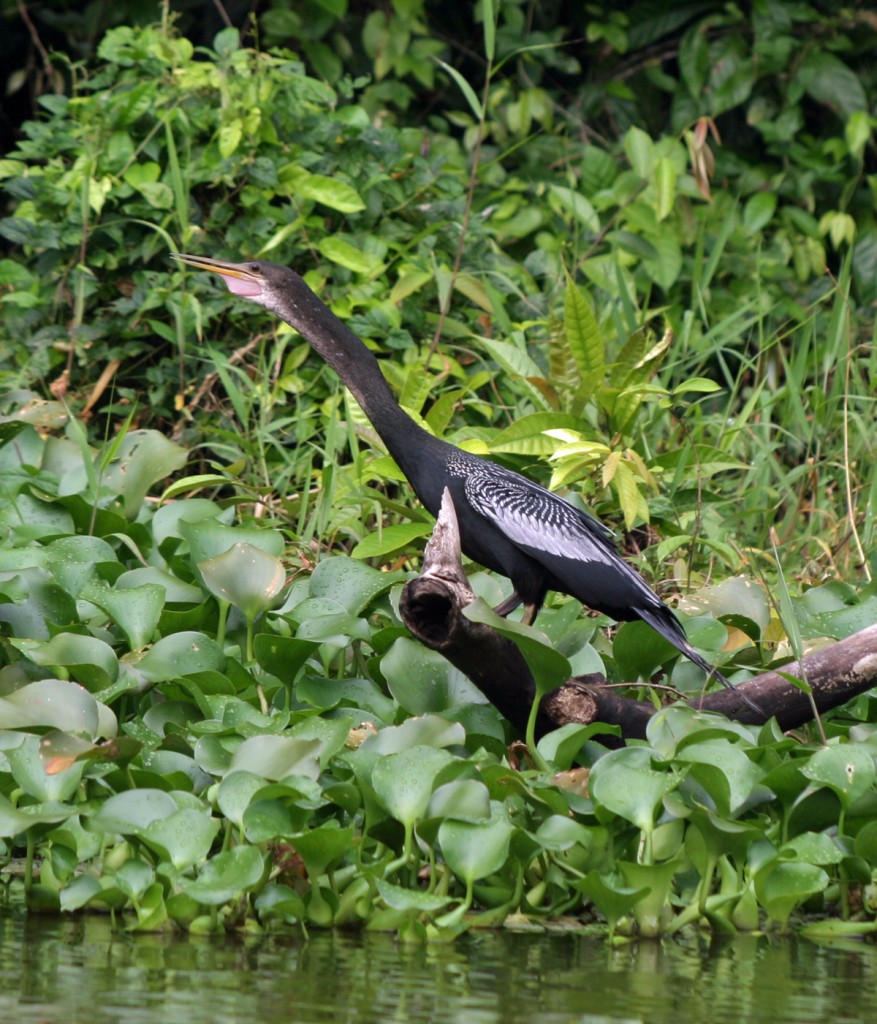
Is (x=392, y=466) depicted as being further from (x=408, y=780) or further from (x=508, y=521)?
(x=408, y=780)

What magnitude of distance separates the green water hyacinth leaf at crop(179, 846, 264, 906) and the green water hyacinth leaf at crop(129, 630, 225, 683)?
0.68 m

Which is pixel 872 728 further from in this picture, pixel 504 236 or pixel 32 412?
pixel 504 236

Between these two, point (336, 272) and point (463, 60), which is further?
point (463, 60)

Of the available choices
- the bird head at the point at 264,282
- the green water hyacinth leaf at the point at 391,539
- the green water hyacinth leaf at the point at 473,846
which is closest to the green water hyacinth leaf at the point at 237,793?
the green water hyacinth leaf at the point at 473,846

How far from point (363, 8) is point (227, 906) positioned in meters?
5.40

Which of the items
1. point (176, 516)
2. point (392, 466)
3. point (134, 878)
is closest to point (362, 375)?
point (392, 466)

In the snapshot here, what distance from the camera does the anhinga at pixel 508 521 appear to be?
3.44 m

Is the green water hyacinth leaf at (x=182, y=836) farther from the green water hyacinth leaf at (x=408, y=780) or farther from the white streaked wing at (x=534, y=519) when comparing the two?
the white streaked wing at (x=534, y=519)

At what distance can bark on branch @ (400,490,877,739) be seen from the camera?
2754 millimetres

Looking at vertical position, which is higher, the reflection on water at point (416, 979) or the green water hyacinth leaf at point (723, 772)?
the green water hyacinth leaf at point (723, 772)

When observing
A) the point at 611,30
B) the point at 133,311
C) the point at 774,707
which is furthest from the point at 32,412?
the point at 611,30

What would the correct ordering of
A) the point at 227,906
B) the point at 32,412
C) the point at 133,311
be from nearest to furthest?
1. the point at 227,906
2. the point at 32,412
3. the point at 133,311

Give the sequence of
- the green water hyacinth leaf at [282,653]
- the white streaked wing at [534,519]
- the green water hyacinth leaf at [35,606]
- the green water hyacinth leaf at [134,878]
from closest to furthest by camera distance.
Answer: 1. the green water hyacinth leaf at [134,878]
2. the green water hyacinth leaf at [282,653]
3. the green water hyacinth leaf at [35,606]
4. the white streaked wing at [534,519]

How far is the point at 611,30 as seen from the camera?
7.04 metres
